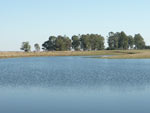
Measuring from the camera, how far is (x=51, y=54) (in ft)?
566

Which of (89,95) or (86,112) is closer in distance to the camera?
(86,112)

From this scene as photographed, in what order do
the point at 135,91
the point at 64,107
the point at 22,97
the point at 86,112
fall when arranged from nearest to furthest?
the point at 86,112, the point at 64,107, the point at 22,97, the point at 135,91

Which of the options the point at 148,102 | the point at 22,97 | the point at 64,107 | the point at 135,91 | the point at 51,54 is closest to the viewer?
the point at 64,107

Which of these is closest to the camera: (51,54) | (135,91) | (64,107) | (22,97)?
(64,107)

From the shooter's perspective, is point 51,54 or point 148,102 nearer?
point 148,102

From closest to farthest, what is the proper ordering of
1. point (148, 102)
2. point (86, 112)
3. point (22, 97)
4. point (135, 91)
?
1. point (86, 112)
2. point (148, 102)
3. point (22, 97)
4. point (135, 91)

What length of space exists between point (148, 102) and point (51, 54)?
5921 inches

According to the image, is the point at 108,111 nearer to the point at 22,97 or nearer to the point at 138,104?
the point at 138,104

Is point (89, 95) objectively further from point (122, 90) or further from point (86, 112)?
point (86, 112)

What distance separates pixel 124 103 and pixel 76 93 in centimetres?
680

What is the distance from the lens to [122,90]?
30.6m

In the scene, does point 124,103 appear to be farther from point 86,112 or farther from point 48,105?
point 48,105

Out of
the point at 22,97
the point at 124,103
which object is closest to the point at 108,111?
the point at 124,103

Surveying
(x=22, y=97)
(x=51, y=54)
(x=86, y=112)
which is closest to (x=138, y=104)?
(x=86, y=112)
